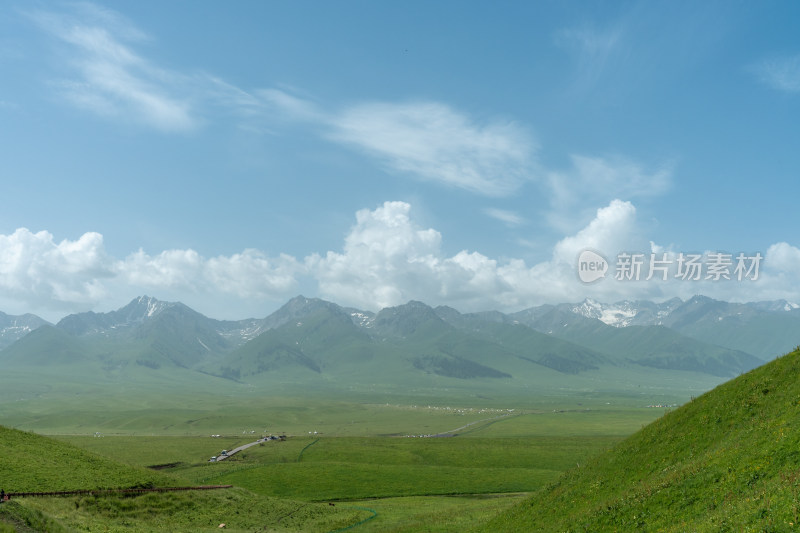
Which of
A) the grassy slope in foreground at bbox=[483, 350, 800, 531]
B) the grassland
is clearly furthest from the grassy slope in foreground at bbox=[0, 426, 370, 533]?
the grassy slope in foreground at bbox=[483, 350, 800, 531]

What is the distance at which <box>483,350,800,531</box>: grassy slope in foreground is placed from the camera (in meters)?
25.9

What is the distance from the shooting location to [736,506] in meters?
25.9

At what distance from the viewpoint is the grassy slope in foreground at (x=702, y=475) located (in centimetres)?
2589

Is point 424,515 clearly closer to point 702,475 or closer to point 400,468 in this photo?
point 702,475

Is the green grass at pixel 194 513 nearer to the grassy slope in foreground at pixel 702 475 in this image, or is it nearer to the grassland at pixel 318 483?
the grassland at pixel 318 483

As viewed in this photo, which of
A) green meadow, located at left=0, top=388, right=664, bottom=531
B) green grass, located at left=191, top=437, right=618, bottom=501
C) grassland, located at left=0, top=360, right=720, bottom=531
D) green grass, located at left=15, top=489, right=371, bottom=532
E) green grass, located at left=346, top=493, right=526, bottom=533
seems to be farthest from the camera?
green grass, located at left=191, top=437, right=618, bottom=501

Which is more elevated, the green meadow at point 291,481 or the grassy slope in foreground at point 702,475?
the grassy slope in foreground at point 702,475

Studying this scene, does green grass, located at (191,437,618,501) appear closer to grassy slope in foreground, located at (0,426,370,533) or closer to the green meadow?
the green meadow

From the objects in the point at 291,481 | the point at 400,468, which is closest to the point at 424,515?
the point at 291,481

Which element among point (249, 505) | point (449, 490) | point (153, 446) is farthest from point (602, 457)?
point (153, 446)

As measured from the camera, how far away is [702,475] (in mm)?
32094

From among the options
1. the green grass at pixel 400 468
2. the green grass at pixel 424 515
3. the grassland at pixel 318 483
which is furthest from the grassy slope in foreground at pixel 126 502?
the green grass at pixel 400 468

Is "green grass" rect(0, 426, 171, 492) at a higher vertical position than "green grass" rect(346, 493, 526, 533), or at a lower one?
higher

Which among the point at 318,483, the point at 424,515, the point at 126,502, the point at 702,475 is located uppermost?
the point at 702,475
